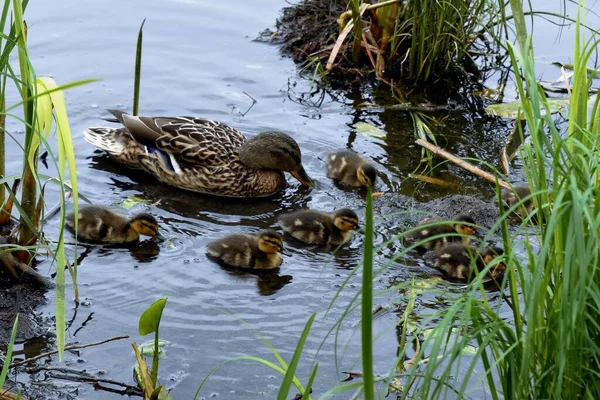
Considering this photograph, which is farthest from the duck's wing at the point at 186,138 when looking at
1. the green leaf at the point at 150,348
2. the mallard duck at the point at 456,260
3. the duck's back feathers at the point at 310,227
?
the green leaf at the point at 150,348

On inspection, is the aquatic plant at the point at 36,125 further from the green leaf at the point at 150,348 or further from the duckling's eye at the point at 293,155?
the duckling's eye at the point at 293,155

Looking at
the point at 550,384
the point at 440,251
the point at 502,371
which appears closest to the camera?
the point at 550,384

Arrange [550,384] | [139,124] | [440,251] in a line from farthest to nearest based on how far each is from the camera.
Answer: [139,124] → [440,251] → [550,384]

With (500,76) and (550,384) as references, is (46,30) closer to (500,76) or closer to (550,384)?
(500,76)

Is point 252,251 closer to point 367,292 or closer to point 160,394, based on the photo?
point 160,394

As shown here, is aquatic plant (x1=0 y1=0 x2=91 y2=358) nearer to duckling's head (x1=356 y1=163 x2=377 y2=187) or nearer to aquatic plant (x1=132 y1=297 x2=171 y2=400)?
aquatic plant (x1=132 y1=297 x2=171 y2=400)

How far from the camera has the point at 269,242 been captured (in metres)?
4.85

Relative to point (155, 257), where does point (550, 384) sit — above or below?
above

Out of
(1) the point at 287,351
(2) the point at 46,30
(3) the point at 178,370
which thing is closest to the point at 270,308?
(1) the point at 287,351

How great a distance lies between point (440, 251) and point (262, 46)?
3443 mm

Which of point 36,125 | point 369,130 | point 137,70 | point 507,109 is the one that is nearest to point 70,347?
point 36,125

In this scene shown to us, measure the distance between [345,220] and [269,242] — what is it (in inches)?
18.9

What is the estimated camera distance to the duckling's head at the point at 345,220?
511 cm

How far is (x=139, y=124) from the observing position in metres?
6.05
